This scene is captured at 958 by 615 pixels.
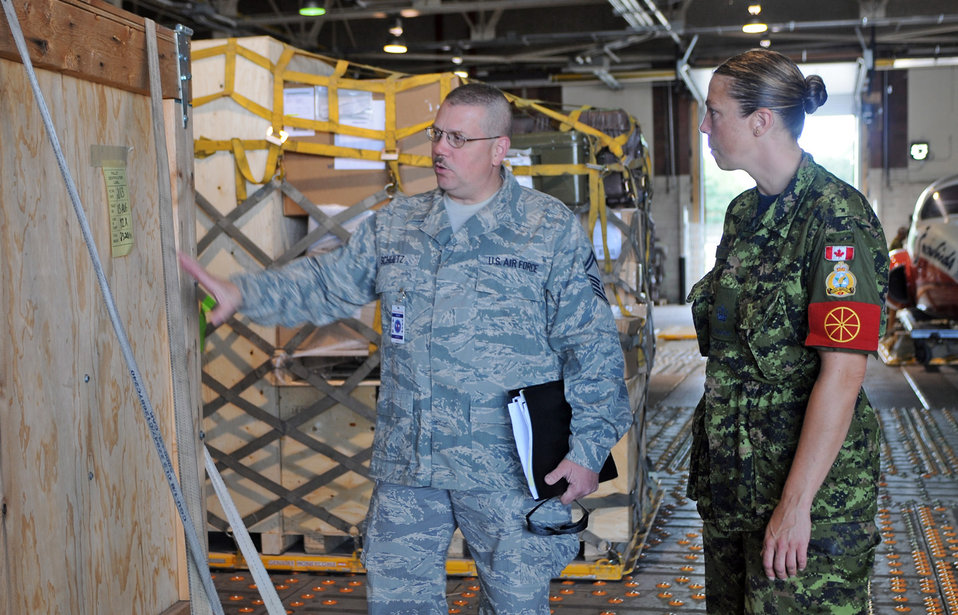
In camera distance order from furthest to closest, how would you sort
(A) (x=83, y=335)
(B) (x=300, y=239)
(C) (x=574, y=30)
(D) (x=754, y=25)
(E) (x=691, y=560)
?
(C) (x=574, y=30), (D) (x=754, y=25), (E) (x=691, y=560), (B) (x=300, y=239), (A) (x=83, y=335)

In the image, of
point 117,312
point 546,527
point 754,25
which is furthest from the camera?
point 754,25

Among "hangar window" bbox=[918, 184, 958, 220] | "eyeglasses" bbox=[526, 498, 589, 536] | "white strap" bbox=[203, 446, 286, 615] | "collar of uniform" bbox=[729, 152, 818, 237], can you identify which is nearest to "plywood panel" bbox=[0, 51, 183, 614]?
"white strap" bbox=[203, 446, 286, 615]

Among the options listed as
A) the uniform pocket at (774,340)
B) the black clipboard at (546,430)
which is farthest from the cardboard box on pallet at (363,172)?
the uniform pocket at (774,340)

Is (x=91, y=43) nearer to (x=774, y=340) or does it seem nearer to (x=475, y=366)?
(x=475, y=366)

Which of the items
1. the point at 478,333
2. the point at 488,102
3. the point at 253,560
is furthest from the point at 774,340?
the point at 253,560

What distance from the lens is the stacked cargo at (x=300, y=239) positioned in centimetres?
436

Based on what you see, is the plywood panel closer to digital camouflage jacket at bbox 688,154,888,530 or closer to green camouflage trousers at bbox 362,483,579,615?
green camouflage trousers at bbox 362,483,579,615

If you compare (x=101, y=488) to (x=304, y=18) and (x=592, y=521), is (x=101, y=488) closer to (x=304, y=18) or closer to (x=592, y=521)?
(x=592, y=521)

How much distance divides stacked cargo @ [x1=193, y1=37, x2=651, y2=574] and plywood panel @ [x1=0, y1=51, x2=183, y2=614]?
1865 millimetres

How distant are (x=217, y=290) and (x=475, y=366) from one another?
0.65m

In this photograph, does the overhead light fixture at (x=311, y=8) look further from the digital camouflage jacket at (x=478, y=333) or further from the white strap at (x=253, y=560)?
the white strap at (x=253, y=560)

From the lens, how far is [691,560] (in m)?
4.71

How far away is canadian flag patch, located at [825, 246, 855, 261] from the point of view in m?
2.02

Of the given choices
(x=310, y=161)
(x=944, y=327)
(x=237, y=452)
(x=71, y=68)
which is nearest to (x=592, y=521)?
(x=237, y=452)
